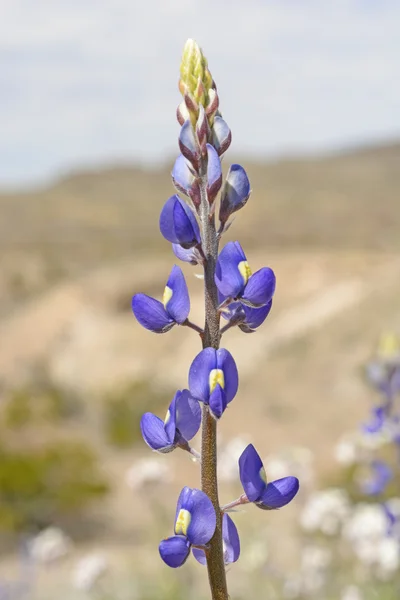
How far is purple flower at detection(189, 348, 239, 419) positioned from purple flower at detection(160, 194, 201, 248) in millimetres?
221

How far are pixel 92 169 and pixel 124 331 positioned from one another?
88954 mm

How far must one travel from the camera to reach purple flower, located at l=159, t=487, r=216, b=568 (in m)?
1.49

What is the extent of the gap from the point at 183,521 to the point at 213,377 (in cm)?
26

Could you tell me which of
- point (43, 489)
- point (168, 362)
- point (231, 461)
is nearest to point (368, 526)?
point (231, 461)

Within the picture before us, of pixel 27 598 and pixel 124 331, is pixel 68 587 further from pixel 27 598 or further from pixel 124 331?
pixel 124 331

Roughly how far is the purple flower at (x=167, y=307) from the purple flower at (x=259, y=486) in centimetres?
29

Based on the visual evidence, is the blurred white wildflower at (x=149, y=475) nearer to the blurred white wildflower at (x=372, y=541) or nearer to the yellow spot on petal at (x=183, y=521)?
the blurred white wildflower at (x=372, y=541)

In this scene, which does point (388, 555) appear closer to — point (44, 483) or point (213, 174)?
point (213, 174)

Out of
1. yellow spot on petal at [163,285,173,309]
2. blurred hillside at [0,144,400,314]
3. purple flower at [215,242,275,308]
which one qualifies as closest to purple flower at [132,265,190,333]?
yellow spot on petal at [163,285,173,309]

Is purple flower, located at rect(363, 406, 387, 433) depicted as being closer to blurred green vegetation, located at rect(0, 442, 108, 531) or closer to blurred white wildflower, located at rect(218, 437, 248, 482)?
blurred white wildflower, located at rect(218, 437, 248, 482)

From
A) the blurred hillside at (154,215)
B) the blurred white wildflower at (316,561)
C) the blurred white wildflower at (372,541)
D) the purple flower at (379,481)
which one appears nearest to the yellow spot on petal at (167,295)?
the purple flower at (379,481)

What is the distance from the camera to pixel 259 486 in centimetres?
159

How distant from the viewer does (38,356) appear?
26078 millimetres

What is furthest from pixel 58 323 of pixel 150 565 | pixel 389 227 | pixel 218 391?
pixel 389 227
